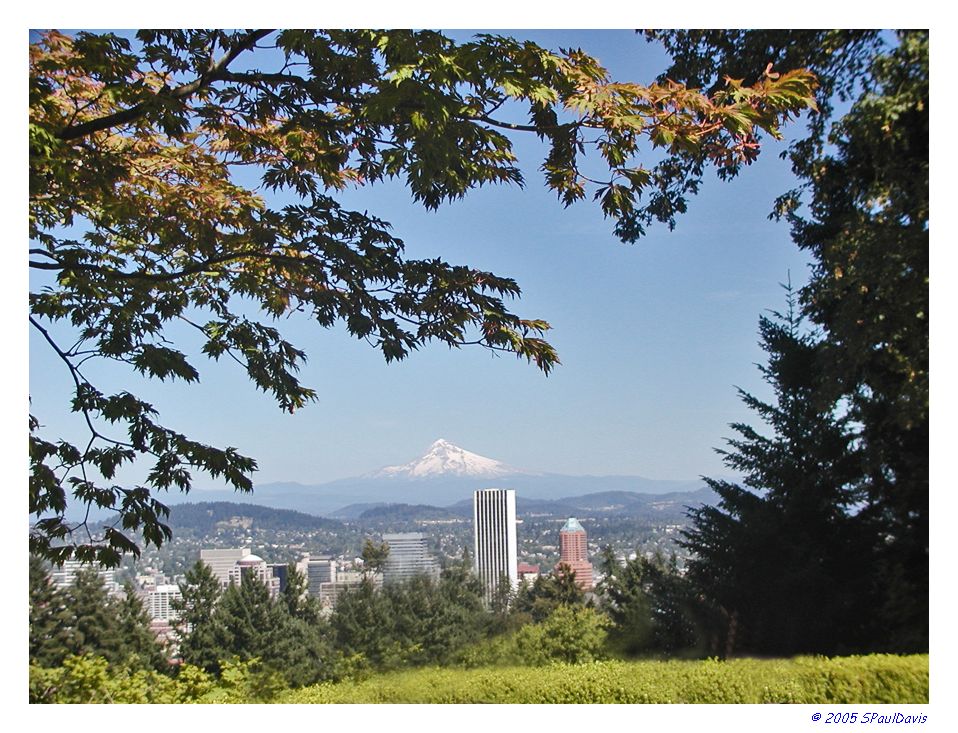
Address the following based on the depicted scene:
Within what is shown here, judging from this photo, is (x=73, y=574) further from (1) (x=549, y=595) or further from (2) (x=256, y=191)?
(1) (x=549, y=595)

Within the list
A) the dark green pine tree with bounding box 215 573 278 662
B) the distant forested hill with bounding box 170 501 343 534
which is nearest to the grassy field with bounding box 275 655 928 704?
the dark green pine tree with bounding box 215 573 278 662

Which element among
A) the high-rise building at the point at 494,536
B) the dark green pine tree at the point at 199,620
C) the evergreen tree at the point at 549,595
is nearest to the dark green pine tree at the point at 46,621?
the dark green pine tree at the point at 199,620

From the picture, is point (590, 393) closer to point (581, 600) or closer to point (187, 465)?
point (581, 600)

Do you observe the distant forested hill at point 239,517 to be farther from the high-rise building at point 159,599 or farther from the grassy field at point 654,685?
the grassy field at point 654,685

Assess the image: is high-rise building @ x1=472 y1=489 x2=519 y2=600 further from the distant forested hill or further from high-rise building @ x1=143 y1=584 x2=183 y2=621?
high-rise building @ x1=143 y1=584 x2=183 y2=621

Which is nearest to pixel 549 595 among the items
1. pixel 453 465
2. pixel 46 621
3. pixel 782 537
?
pixel 453 465

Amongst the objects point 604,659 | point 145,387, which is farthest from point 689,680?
point 145,387
